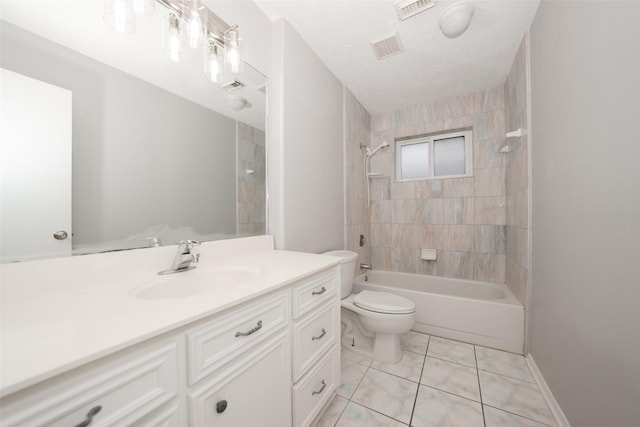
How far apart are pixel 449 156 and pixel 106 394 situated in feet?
10.3

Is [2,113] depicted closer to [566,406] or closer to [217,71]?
[217,71]

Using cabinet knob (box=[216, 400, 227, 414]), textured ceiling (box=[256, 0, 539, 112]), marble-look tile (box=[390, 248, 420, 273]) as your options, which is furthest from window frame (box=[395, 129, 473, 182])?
cabinet knob (box=[216, 400, 227, 414])

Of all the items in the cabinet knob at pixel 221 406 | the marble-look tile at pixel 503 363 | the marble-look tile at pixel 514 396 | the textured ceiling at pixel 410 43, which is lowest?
the marble-look tile at pixel 503 363

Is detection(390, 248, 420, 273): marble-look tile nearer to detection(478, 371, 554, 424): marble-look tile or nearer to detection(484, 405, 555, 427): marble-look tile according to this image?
detection(478, 371, 554, 424): marble-look tile

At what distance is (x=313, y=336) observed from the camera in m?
1.07

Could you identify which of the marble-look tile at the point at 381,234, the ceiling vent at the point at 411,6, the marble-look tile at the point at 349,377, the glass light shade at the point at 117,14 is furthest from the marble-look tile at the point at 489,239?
the glass light shade at the point at 117,14

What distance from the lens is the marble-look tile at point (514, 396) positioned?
3.94 feet

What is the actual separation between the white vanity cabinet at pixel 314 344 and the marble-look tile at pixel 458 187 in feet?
6.49

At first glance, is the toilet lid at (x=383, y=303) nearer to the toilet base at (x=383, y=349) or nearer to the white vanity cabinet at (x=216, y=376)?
the toilet base at (x=383, y=349)

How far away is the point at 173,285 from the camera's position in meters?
0.91

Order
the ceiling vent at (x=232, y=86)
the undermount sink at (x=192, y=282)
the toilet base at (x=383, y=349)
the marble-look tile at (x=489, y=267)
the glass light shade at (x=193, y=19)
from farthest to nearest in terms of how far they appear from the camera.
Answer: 1. the marble-look tile at (x=489, y=267)
2. the toilet base at (x=383, y=349)
3. the ceiling vent at (x=232, y=86)
4. the glass light shade at (x=193, y=19)
5. the undermount sink at (x=192, y=282)

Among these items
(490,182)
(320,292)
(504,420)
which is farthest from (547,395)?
(490,182)

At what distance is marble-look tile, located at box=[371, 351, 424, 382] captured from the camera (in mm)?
1500

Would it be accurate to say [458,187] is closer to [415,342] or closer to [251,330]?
[415,342]
